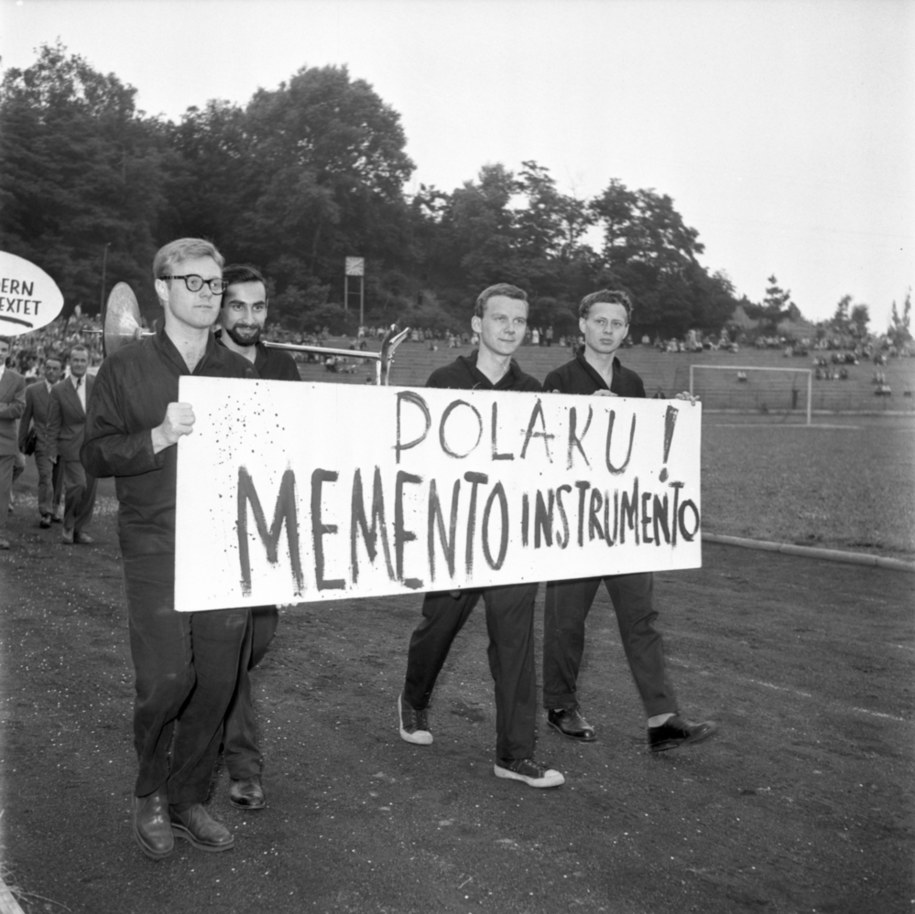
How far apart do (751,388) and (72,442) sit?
4669 centimetres

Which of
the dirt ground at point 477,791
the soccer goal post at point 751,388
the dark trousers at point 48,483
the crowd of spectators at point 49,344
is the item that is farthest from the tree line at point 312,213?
the dirt ground at point 477,791

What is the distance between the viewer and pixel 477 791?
14.5 ft

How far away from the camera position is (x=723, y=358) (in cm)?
6000

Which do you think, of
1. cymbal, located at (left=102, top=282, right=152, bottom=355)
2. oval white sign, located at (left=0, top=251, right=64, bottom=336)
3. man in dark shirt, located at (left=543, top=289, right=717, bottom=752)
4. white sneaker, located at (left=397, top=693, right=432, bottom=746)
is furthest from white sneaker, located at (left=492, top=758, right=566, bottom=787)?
cymbal, located at (left=102, top=282, right=152, bottom=355)

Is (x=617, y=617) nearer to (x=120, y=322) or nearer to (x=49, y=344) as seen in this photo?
(x=120, y=322)

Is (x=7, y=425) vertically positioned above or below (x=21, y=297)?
below

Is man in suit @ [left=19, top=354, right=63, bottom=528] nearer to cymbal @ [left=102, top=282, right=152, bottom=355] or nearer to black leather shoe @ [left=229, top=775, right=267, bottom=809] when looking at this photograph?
cymbal @ [left=102, top=282, right=152, bottom=355]

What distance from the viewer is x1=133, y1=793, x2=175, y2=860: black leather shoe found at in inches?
145

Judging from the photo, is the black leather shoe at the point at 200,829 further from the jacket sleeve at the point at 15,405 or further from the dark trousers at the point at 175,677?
the jacket sleeve at the point at 15,405

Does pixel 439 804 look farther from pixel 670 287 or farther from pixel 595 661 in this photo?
pixel 670 287

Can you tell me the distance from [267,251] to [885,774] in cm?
5362

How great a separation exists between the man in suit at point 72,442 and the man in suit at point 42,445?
0.10 metres

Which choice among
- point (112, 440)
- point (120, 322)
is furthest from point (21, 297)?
point (112, 440)

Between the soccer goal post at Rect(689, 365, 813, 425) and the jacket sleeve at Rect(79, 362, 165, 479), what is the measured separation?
49704 millimetres
